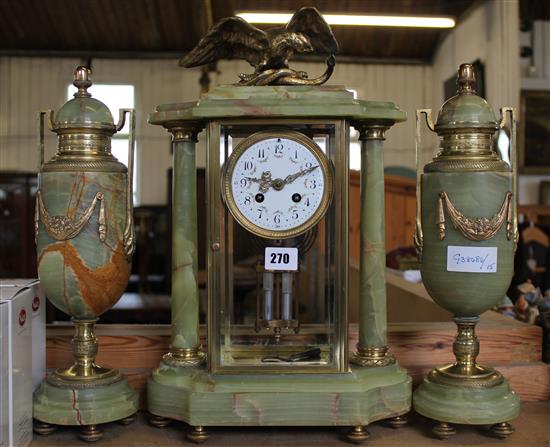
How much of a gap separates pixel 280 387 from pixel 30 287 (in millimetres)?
542

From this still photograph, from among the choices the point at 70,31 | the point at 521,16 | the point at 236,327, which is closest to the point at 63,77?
the point at 70,31

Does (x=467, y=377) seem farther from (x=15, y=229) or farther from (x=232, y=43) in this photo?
(x=15, y=229)

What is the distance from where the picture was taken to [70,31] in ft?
29.9

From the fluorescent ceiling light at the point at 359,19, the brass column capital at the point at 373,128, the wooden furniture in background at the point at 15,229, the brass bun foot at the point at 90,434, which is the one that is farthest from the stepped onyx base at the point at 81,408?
the fluorescent ceiling light at the point at 359,19

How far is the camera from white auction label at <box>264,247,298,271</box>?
156 cm

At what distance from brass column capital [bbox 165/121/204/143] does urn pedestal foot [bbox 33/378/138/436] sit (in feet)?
1.74

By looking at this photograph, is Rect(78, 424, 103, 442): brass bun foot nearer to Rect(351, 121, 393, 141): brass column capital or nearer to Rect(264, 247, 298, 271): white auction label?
Rect(264, 247, 298, 271): white auction label

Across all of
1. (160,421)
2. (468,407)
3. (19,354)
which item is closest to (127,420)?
(160,421)

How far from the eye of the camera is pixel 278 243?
1.58 m

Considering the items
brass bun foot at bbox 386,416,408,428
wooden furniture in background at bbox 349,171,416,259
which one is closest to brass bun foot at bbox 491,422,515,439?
brass bun foot at bbox 386,416,408,428

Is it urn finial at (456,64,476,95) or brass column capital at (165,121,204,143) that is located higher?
urn finial at (456,64,476,95)

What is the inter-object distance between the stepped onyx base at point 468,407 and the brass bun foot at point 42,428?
756mm

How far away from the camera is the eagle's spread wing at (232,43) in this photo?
1578mm

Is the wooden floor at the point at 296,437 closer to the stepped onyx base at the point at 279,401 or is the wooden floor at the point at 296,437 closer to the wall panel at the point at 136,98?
the stepped onyx base at the point at 279,401
